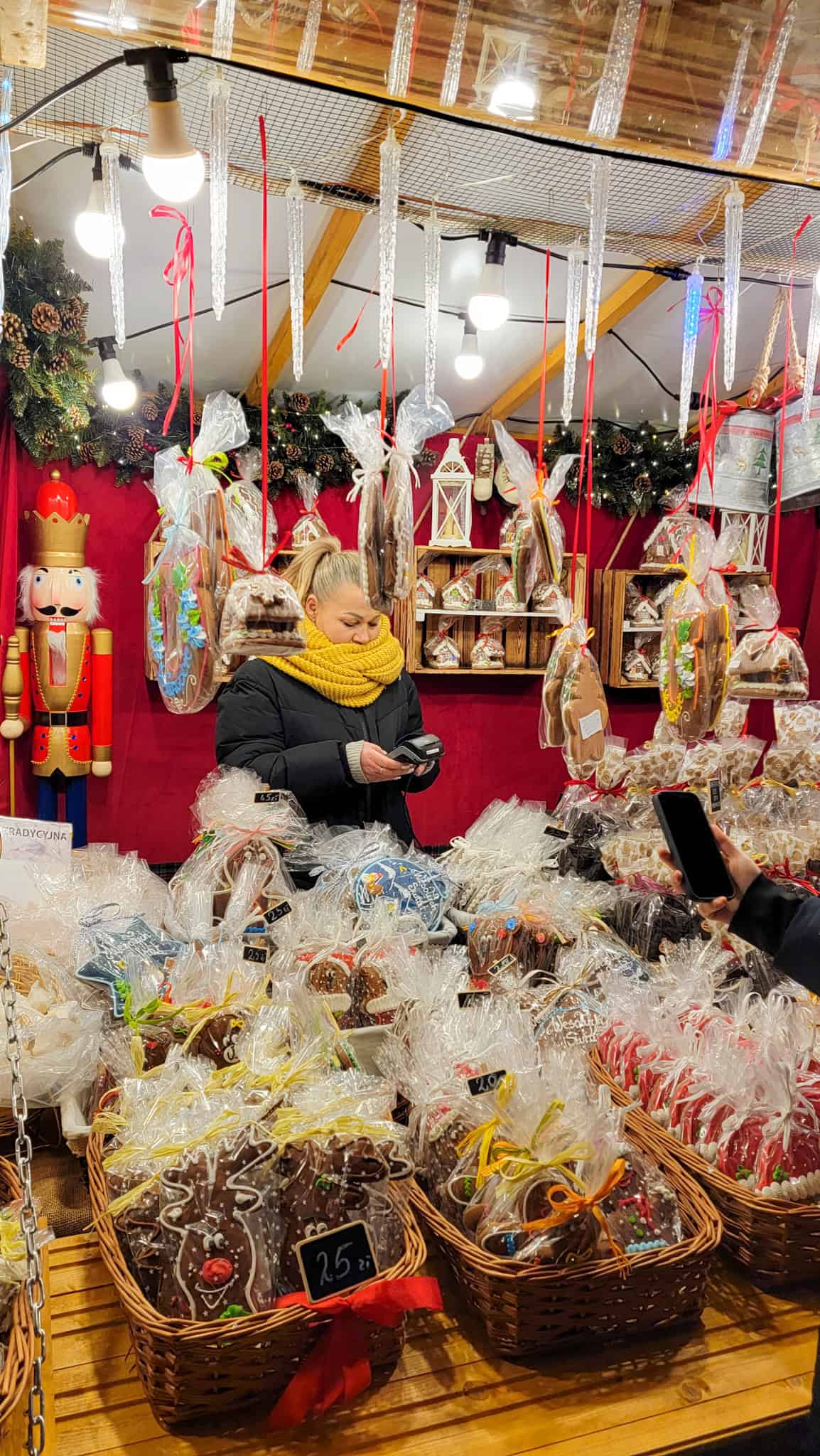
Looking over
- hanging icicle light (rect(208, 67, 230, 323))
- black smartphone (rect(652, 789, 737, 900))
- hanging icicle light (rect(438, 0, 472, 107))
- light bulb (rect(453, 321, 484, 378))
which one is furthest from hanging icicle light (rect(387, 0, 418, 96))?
light bulb (rect(453, 321, 484, 378))

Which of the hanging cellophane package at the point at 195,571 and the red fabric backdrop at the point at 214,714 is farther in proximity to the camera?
the red fabric backdrop at the point at 214,714

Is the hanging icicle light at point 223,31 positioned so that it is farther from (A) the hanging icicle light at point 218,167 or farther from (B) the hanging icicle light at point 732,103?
(B) the hanging icicle light at point 732,103

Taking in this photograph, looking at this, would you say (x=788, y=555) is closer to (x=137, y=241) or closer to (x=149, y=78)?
(x=137, y=241)

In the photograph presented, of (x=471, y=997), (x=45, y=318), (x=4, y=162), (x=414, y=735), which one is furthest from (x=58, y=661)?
(x=471, y=997)

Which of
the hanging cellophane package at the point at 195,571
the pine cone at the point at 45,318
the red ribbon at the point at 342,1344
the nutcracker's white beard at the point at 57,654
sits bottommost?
the red ribbon at the point at 342,1344

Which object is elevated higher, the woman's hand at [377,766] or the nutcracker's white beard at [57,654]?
the nutcracker's white beard at [57,654]

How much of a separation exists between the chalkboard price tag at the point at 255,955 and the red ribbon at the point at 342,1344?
0.62 meters

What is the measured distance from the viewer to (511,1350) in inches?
41.1

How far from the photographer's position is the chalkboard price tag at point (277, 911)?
186 centimetres

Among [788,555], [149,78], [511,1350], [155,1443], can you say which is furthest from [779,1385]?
[788,555]

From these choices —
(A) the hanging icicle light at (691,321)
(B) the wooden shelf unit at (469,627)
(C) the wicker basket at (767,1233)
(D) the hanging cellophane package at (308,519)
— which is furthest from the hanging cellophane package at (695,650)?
(B) the wooden shelf unit at (469,627)

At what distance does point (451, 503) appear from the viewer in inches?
173

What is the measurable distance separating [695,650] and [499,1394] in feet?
5.29

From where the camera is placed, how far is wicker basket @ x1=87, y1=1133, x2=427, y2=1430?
0.91 m
